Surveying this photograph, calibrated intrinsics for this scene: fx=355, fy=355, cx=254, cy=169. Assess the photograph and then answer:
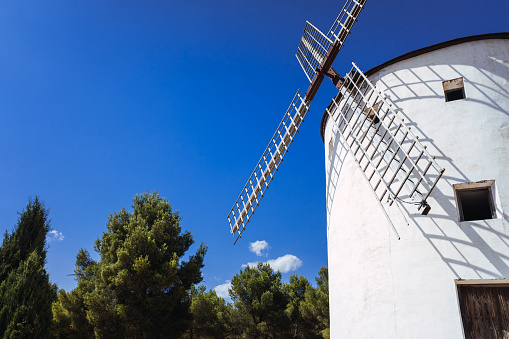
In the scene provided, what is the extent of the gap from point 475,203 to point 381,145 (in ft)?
7.18

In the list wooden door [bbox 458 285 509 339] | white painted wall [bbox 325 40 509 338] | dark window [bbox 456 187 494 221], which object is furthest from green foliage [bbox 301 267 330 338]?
wooden door [bbox 458 285 509 339]

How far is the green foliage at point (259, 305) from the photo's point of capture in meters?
20.2

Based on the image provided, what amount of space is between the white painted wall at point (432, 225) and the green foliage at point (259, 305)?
41.3 ft

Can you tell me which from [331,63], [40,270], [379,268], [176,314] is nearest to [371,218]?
[379,268]

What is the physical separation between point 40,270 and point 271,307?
44.8ft

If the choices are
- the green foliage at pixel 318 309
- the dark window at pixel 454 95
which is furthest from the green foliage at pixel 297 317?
the dark window at pixel 454 95

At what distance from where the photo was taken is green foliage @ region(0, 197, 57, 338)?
907cm

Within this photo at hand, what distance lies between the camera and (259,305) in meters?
20.3

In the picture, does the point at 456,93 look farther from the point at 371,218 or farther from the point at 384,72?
the point at 371,218

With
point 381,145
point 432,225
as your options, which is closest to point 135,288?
point 381,145

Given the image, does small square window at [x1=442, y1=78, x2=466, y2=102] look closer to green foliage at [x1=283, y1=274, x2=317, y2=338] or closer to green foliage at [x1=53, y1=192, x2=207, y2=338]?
green foliage at [x1=53, y1=192, x2=207, y2=338]

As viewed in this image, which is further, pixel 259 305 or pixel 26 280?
pixel 259 305

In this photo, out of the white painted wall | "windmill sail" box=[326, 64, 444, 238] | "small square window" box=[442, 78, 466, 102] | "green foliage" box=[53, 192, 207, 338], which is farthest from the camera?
"green foliage" box=[53, 192, 207, 338]

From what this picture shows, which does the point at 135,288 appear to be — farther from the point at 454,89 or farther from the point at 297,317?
the point at 454,89
